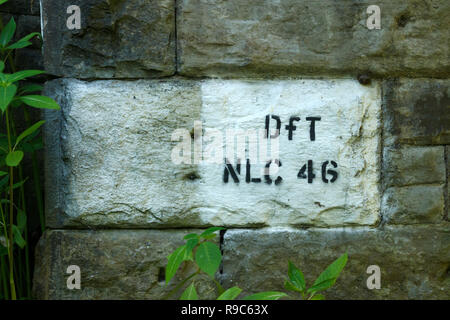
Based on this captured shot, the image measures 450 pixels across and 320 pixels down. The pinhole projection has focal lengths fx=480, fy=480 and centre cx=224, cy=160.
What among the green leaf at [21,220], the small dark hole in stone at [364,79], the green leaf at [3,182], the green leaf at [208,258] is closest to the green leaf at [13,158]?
the green leaf at [3,182]

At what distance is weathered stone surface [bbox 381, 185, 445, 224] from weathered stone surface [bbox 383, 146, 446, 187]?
1.3 inches

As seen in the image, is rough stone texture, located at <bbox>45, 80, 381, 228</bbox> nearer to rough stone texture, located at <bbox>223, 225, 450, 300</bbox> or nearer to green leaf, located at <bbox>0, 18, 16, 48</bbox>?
rough stone texture, located at <bbox>223, 225, 450, 300</bbox>

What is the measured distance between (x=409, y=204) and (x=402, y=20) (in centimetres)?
79

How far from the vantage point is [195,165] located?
204 centimetres

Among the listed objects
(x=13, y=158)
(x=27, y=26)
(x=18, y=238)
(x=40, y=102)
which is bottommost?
(x=18, y=238)

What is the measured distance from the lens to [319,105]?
6.77 feet

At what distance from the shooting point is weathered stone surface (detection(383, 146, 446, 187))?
6.74 feet

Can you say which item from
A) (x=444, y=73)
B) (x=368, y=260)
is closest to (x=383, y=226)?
(x=368, y=260)

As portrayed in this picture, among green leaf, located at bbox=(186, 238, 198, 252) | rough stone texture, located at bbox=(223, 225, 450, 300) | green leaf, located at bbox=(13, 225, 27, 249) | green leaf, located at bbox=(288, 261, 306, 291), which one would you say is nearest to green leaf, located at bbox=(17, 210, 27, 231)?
green leaf, located at bbox=(13, 225, 27, 249)

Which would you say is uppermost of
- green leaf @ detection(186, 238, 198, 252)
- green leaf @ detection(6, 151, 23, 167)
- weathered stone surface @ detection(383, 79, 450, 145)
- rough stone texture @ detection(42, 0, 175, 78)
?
rough stone texture @ detection(42, 0, 175, 78)

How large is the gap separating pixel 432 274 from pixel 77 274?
4.94 ft

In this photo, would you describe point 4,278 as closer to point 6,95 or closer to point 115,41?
point 6,95

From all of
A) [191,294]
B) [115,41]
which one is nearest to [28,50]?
[115,41]

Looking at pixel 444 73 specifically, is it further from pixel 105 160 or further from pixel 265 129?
pixel 105 160
